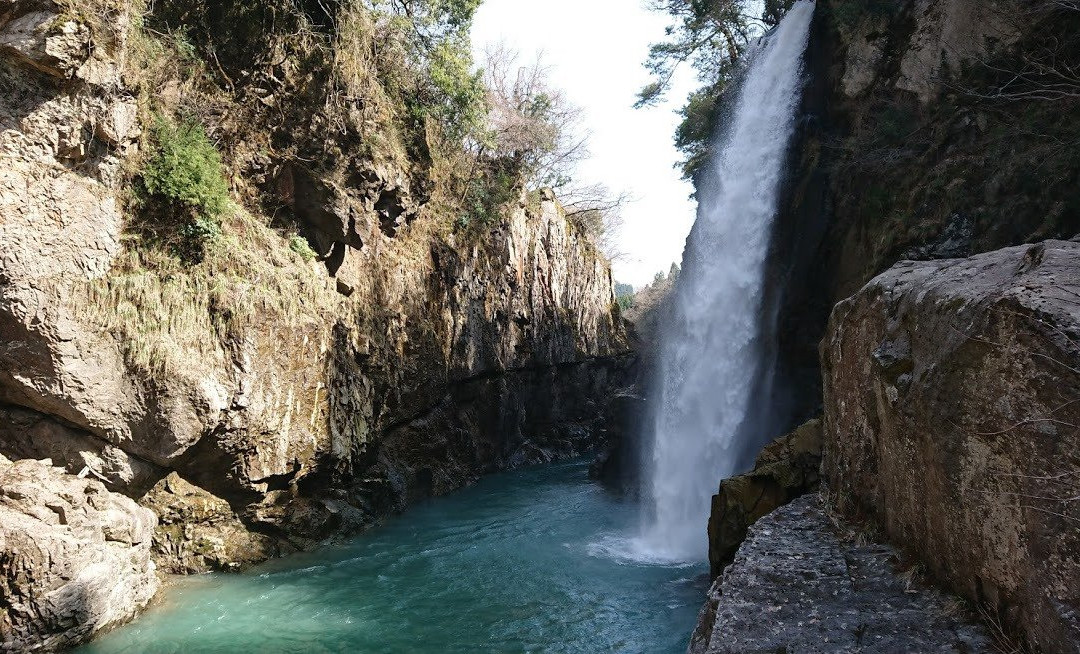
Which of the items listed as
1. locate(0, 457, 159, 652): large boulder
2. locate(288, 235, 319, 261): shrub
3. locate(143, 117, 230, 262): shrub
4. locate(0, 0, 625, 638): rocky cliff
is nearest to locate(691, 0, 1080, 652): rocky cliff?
locate(0, 0, 625, 638): rocky cliff

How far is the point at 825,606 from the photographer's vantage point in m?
4.01

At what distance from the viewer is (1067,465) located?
259cm

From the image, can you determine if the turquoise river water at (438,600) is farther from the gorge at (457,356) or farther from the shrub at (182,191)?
the shrub at (182,191)

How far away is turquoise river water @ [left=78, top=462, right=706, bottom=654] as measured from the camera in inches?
278

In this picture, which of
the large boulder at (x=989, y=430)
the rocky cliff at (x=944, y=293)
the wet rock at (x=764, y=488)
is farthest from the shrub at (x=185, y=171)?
the large boulder at (x=989, y=430)

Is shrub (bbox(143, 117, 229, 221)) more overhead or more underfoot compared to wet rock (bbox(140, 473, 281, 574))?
more overhead

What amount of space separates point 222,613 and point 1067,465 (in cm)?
830

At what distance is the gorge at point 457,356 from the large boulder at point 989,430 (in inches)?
0.9

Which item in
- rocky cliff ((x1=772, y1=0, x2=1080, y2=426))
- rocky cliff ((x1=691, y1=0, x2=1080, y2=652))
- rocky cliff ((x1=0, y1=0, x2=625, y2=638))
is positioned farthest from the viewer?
rocky cliff ((x1=772, y1=0, x2=1080, y2=426))

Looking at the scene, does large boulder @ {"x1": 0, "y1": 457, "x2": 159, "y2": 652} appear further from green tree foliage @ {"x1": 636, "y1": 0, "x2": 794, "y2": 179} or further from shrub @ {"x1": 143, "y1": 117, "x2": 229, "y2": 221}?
green tree foliage @ {"x1": 636, "y1": 0, "x2": 794, "y2": 179}

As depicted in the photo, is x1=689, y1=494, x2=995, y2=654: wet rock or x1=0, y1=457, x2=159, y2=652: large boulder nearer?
x1=689, y1=494, x2=995, y2=654: wet rock

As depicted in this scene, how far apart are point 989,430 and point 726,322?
10.6 metres

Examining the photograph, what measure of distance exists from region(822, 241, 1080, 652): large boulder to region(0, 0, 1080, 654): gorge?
2 cm

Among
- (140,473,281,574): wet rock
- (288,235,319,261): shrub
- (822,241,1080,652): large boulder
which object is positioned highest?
(288,235,319,261): shrub
